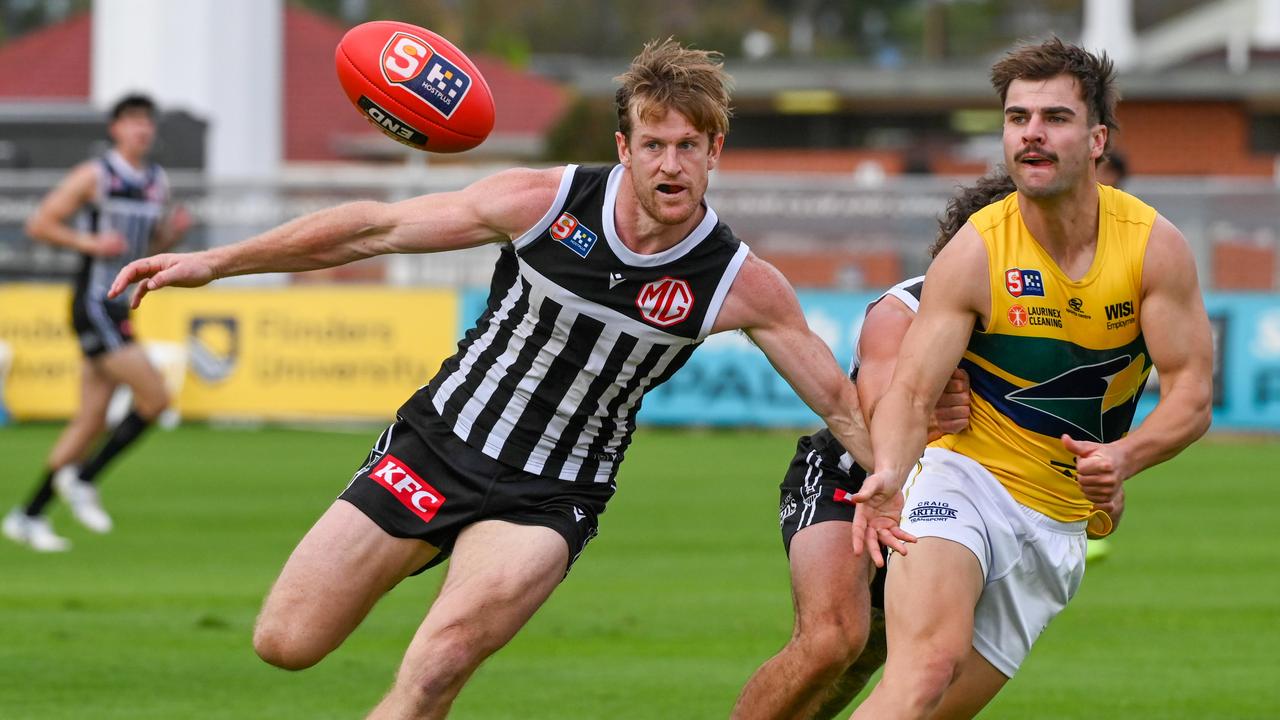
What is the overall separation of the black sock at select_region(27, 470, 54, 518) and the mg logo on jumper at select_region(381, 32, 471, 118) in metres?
6.46

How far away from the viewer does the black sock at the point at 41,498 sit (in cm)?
1244

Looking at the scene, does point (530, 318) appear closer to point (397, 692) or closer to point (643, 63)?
point (643, 63)

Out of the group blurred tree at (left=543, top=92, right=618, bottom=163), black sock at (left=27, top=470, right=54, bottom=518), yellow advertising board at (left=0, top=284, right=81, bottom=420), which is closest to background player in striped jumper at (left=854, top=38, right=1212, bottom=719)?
black sock at (left=27, top=470, right=54, bottom=518)

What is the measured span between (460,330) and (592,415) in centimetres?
1520

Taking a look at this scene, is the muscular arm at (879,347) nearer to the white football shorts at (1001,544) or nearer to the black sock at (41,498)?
the white football shorts at (1001,544)

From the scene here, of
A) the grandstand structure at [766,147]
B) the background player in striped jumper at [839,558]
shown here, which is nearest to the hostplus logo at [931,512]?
the background player in striped jumper at [839,558]

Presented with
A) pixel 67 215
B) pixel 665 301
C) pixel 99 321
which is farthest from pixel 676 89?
pixel 67 215

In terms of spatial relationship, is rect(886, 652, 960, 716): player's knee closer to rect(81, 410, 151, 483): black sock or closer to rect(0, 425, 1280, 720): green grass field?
rect(0, 425, 1280, 720): green grass field

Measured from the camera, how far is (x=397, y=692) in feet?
19.3

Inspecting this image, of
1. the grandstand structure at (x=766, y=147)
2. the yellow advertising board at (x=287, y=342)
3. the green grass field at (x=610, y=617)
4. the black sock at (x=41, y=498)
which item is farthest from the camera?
the grandstand structure at (x=766, y=147)

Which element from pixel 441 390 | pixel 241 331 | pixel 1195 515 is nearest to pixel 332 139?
pixel 241 331

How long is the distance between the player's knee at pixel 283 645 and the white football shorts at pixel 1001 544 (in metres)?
1.96

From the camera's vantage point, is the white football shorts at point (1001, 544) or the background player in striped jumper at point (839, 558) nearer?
the white football shorts at point (1001, 544)

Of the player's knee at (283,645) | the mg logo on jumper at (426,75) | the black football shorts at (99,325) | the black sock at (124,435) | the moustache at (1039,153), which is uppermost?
the mg logo on jumper at (426,75)
